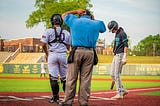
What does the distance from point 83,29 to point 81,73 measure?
0.79 meters

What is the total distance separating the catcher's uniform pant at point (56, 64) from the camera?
784 centimetres

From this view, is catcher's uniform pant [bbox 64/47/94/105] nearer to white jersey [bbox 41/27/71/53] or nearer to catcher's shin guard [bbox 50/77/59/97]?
white jersey [bbox 41/27/71/53]

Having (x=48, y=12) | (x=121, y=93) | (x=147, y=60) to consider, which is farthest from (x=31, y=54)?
(x=121, y=93)

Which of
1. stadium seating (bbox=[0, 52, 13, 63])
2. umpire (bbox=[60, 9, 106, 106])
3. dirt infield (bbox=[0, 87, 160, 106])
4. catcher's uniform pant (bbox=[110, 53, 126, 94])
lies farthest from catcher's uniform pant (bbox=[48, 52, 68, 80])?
stadium seating (bbox=[0, 52, 13, 63])

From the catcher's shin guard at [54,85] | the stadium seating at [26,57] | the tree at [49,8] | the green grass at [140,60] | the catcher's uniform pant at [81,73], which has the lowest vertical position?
the green grass at [140,60]

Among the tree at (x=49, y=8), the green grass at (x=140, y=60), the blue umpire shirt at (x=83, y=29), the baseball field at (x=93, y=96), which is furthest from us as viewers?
the tree at (x=49, y=8)

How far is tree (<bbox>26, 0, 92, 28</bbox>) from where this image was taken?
60.8 m

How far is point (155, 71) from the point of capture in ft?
117

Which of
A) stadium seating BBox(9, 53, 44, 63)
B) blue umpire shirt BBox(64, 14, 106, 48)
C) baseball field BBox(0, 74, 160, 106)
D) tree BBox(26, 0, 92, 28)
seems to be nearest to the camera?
blue umpire shirt BBox(64, 14, 106, 48)

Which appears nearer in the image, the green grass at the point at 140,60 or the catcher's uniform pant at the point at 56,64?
the catcher's uniform pant at the point at 56,64

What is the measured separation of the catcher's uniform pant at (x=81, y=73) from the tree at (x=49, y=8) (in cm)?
5254

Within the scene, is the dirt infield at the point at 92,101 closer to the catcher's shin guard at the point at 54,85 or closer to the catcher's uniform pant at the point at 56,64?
the catcher's shin guard at the point at 54,85

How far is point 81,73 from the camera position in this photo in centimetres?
650

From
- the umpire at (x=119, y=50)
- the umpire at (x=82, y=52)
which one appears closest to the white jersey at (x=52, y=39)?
the umpire at (x=82, y=52)
